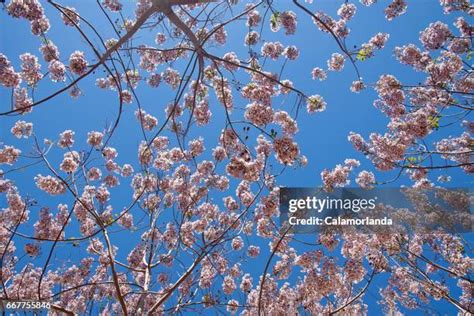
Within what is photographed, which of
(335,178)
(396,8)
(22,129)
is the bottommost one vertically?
(335,178)

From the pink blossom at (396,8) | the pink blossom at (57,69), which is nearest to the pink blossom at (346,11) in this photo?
the pink blossom at (396,8)

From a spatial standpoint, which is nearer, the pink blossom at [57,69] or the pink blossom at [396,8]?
the pink blossom at [57,69]

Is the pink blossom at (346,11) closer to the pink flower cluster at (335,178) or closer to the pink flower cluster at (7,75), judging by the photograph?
the pink flower cluster at (335,178)

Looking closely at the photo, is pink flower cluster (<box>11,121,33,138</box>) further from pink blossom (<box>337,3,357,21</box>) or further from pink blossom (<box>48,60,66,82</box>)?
pink blossom (<box>337,3,357,21</box>)

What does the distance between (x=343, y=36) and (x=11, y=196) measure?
23.7ft

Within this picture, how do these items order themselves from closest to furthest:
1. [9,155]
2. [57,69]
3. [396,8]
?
[57,69] < [396,8] < [9,155]

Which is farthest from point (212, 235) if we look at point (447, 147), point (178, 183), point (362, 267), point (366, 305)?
point (447, 147)

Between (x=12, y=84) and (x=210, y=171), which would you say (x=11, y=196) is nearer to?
(x=12, y=84)

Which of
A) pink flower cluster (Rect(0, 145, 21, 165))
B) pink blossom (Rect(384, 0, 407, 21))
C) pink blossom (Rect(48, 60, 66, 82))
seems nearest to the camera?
pink blossom (Rect(48, 60, 66, 82))

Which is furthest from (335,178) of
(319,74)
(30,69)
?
(30,69)

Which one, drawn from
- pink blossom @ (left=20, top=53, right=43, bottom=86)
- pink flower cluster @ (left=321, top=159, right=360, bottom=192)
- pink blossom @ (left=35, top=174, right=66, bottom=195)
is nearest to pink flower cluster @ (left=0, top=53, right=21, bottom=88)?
pink blossom @ (left=20, top=53, right=43, bottom=86)

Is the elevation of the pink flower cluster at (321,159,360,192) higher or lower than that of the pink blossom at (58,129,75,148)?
lower

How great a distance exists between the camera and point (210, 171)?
784cm

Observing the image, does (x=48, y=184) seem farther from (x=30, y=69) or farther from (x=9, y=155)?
(x=30, y=69)
